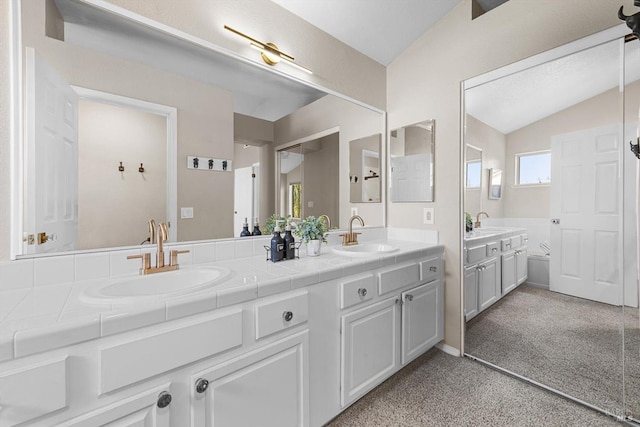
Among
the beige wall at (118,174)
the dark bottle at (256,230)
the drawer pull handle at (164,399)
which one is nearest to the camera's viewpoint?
the drawer pull handle at (164,399)

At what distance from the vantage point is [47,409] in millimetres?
676

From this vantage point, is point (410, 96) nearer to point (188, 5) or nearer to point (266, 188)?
point (266, 188)

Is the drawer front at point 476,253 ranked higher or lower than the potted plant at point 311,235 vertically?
lower

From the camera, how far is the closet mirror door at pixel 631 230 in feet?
4.55

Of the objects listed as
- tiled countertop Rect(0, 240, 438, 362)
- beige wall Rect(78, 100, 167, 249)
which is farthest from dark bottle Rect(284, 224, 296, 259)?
beige wall Rect(78, 100, 167, 249)

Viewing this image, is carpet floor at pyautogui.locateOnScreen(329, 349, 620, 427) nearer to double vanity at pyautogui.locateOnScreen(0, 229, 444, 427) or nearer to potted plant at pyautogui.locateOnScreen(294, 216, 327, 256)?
double vanity at pyautogui.locateOnScreen(0, 229, 444, 427)

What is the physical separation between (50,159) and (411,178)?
2.26m

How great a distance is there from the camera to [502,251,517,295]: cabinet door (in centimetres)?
193

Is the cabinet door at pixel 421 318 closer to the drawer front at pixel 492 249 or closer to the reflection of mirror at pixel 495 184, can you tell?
the drawer front at pixel 492 249

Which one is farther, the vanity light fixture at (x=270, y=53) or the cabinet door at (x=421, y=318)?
the cabinet door at (x=421, y=318)

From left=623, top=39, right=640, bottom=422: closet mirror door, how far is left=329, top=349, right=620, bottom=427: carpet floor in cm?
24

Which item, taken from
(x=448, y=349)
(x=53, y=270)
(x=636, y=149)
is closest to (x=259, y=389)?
(x=53, y=270)

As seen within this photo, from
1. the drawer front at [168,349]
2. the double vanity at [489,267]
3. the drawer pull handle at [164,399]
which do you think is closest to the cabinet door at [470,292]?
the double vanity at [489,267]

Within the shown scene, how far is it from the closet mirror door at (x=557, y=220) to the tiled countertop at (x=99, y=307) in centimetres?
133
